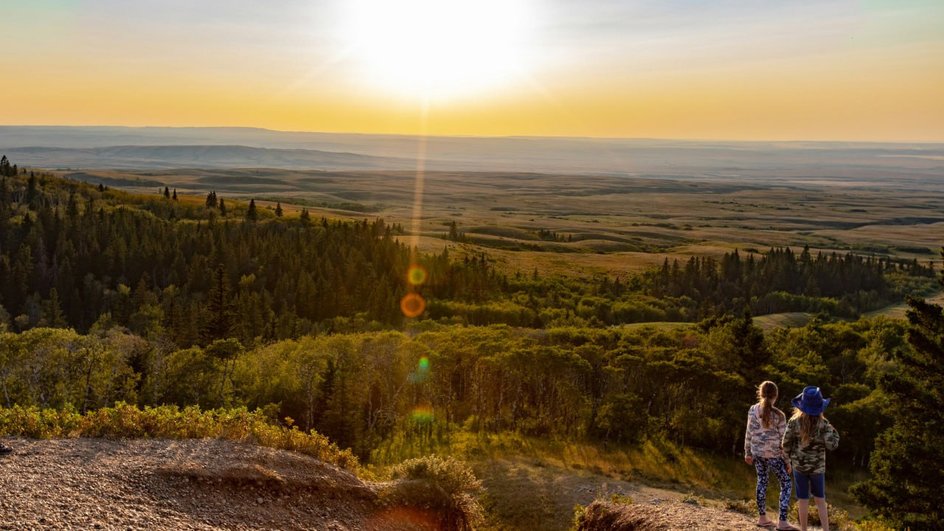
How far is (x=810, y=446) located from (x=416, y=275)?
10937 centimetres

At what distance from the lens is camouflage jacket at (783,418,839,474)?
14461 millimetres

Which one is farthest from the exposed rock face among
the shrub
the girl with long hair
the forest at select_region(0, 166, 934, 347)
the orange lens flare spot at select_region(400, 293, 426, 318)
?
the orange lens flare spot at select_region(400, 293, 426, 318)

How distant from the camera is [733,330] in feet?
183

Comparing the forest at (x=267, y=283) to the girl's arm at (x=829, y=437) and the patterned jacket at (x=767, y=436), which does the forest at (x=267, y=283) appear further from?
the girl's arm at (x=829, y=437)

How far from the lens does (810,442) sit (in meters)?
14.6

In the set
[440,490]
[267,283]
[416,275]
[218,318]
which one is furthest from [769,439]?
[416,275]

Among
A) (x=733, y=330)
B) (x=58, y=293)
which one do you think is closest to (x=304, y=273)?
(x=58, y=293)

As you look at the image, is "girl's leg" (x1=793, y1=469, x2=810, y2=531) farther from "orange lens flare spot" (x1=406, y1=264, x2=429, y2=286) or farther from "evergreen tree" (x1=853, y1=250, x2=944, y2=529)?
"orange lens flare spot" (x1=406, y1=264, x2=429, y2=286)

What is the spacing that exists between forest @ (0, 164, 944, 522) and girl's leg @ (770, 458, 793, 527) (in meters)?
21.6

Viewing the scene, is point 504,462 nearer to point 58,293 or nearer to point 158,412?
point 158,412

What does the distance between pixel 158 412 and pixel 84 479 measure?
7331 mm

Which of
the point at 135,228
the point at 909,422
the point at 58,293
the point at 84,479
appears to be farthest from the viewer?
the point at 135,228

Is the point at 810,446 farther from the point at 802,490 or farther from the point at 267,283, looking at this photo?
the point at 267,283

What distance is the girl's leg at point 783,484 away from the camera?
15.4 meters
